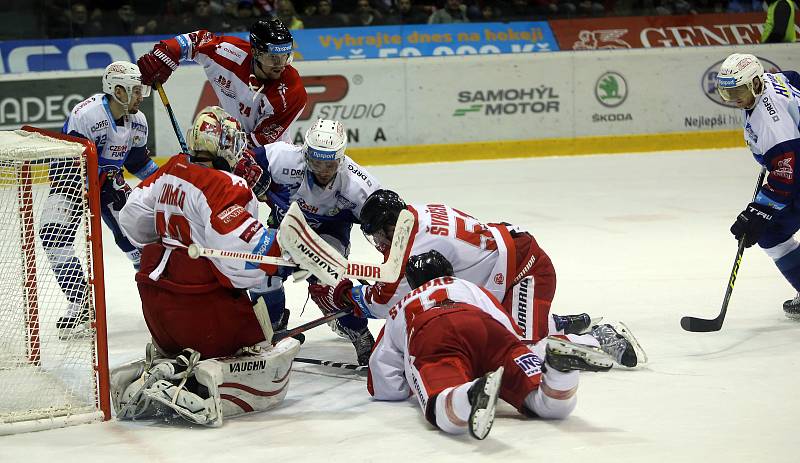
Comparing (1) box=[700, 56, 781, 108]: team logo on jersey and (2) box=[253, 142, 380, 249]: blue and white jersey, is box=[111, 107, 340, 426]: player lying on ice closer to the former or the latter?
(2) box=[253, 142, 380, 249]: blue and white jersey

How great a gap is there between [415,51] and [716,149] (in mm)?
2879

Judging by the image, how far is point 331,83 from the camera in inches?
391

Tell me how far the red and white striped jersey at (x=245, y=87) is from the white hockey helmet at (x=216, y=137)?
1631mm

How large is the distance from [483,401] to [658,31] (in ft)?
26.9

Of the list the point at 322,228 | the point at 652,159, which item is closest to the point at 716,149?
the point at 652,159

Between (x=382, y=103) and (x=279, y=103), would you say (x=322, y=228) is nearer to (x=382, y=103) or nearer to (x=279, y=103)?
(x=279, y=103)

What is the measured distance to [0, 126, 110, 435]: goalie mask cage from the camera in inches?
156

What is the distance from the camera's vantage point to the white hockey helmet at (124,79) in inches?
223

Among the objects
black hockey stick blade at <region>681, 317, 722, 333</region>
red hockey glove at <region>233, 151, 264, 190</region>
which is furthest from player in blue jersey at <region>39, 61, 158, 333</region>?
black hockey stick blade at <region>681, 317, 722, 333</region>

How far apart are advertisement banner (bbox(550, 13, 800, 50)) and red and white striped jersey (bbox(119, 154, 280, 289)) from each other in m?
7.31

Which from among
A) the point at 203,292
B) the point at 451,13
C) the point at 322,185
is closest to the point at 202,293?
the point at 203,292

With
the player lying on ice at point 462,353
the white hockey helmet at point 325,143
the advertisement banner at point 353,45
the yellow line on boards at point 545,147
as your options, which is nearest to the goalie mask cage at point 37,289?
the white hockey helmet at point 325,143

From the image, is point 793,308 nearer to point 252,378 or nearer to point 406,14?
point 252,378

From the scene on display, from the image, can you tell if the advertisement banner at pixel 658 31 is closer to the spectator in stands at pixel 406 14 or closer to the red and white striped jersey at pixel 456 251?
the spectator in stands at pixel 406 14
